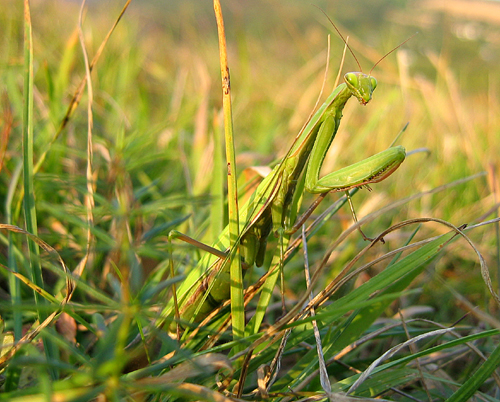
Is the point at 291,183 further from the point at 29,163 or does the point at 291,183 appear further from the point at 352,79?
the point at 29,163

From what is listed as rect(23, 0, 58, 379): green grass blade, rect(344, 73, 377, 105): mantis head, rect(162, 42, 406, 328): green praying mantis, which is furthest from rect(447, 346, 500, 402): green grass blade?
rect(23, 0, 58, 379): green grass blade

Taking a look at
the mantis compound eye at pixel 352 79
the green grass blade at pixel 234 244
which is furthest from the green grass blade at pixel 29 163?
the mantis compound eye at pixel 352 79

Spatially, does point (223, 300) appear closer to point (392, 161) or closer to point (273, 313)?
point (273, 313)

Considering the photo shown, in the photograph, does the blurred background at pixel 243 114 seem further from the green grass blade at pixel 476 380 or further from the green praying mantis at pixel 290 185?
the green grass blade at pixel 476 380

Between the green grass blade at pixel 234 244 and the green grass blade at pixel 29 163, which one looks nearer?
the green grass blade at pixel 234 244

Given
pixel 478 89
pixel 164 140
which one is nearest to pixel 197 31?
pixel 164 140

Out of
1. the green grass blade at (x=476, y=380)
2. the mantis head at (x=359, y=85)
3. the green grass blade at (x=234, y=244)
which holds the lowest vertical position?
the green grass blade at (x=476, y=380)

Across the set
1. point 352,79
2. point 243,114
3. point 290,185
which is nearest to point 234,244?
point 290,185
